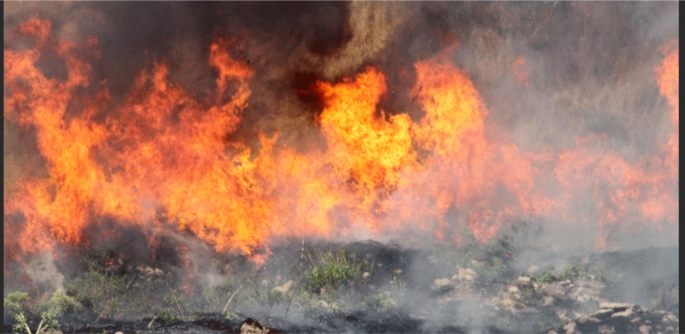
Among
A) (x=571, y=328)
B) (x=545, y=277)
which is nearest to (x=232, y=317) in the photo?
(x=545, y=277)

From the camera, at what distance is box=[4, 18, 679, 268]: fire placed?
1485 cm

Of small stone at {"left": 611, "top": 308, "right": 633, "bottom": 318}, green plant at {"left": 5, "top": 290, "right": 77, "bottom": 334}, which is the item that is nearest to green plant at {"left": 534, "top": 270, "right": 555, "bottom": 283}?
small stone at {"left": 611, "top": 308, "right": 633, "bottom": 318}

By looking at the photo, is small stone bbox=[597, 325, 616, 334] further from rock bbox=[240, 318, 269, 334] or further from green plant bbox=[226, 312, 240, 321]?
green plant bbox=[226, 312, 240, 321]

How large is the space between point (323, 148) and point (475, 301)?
4.36 meters

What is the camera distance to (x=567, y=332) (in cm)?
1362

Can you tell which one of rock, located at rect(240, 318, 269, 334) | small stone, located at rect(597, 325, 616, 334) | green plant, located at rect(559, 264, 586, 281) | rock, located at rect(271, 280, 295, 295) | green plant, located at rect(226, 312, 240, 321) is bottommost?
rock, located at rect(240, 318, 269, 334)

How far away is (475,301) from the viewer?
46.9 feet

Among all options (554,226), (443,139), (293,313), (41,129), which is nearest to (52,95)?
(41,129)

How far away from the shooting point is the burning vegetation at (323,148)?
48.7 feet

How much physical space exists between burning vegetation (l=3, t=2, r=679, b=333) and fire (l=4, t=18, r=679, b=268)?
41 millimetres

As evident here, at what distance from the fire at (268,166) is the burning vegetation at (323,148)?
41mm

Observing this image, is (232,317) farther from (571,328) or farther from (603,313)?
(603,313)

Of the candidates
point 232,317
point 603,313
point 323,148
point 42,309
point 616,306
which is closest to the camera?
point 603,313

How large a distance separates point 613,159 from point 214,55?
853 centimetres
